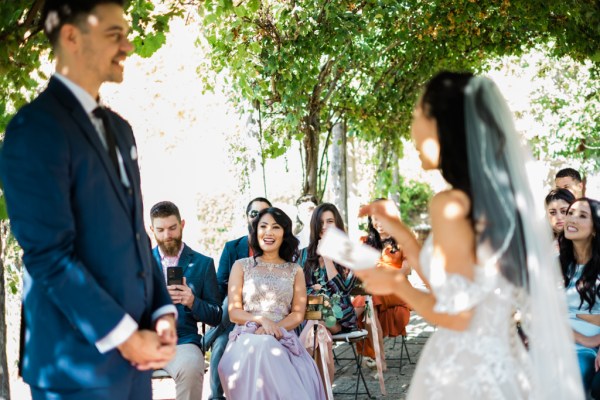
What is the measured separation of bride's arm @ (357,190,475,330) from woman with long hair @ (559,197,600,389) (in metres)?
2.81

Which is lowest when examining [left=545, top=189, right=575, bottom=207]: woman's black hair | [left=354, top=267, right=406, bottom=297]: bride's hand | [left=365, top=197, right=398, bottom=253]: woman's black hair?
[left=354, top=267, right=406, bottom=297]: bride's hand

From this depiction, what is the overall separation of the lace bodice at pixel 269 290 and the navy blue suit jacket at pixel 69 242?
352 cm

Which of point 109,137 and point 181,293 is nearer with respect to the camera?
point 109,137

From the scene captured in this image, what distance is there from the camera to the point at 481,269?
2777 millimetres

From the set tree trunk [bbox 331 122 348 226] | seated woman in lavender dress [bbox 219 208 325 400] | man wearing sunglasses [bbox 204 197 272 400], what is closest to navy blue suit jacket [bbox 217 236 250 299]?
man wearing sunglasses [bbox 204 197 272 400]

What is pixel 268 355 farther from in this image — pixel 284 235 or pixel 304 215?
pixel 304 215

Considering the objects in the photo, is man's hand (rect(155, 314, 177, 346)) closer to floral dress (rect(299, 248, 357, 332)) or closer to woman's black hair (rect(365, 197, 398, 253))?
floral dress (rect(299, 248, 357, 332))

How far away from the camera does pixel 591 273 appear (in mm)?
5430

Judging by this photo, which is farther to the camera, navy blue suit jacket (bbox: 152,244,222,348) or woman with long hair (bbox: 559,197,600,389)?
navy blue suit jacket (bbox: 152,244,222,348)

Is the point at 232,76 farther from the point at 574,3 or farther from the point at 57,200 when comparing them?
the point at 57,200

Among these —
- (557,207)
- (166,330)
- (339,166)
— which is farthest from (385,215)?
(339,166)

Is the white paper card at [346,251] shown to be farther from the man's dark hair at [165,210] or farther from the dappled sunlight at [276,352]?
the man's dark hair at [165,210]

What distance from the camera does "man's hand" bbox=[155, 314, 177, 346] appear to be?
2.57 meters

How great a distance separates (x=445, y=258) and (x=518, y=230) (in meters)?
0.33
